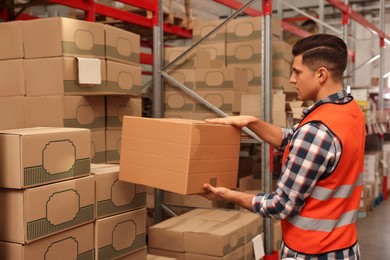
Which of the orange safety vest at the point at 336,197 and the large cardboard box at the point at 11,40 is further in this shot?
the large cardboard box at the point at 11,40

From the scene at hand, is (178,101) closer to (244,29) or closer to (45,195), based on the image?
(244,29)

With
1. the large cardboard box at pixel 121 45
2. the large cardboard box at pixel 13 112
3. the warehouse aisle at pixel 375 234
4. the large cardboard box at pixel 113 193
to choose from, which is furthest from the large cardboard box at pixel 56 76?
the warehouse aisle at pixel 375 234

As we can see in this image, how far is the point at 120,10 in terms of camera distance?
531 cm

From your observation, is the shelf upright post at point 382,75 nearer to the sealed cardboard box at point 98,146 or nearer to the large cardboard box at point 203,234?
the large cardboard box at point 203,234

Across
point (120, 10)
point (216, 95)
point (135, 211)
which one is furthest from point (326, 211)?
point (120, 10)

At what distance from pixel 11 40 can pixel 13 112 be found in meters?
0.53

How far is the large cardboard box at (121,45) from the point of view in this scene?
362cm

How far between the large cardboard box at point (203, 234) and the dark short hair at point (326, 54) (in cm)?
171

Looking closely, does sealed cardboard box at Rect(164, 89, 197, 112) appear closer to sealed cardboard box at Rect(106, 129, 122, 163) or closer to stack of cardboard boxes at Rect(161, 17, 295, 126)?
stack of cardboard boxes at Rect(161, 17, 295, 126)

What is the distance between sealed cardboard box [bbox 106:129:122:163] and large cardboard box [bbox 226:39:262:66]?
1.71 metres

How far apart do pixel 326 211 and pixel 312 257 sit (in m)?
0.22

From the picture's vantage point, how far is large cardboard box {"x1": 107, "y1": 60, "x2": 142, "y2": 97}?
11.9ft

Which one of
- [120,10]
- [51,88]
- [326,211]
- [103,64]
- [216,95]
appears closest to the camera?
[326,211]

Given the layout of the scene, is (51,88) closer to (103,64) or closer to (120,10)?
(103,64)
